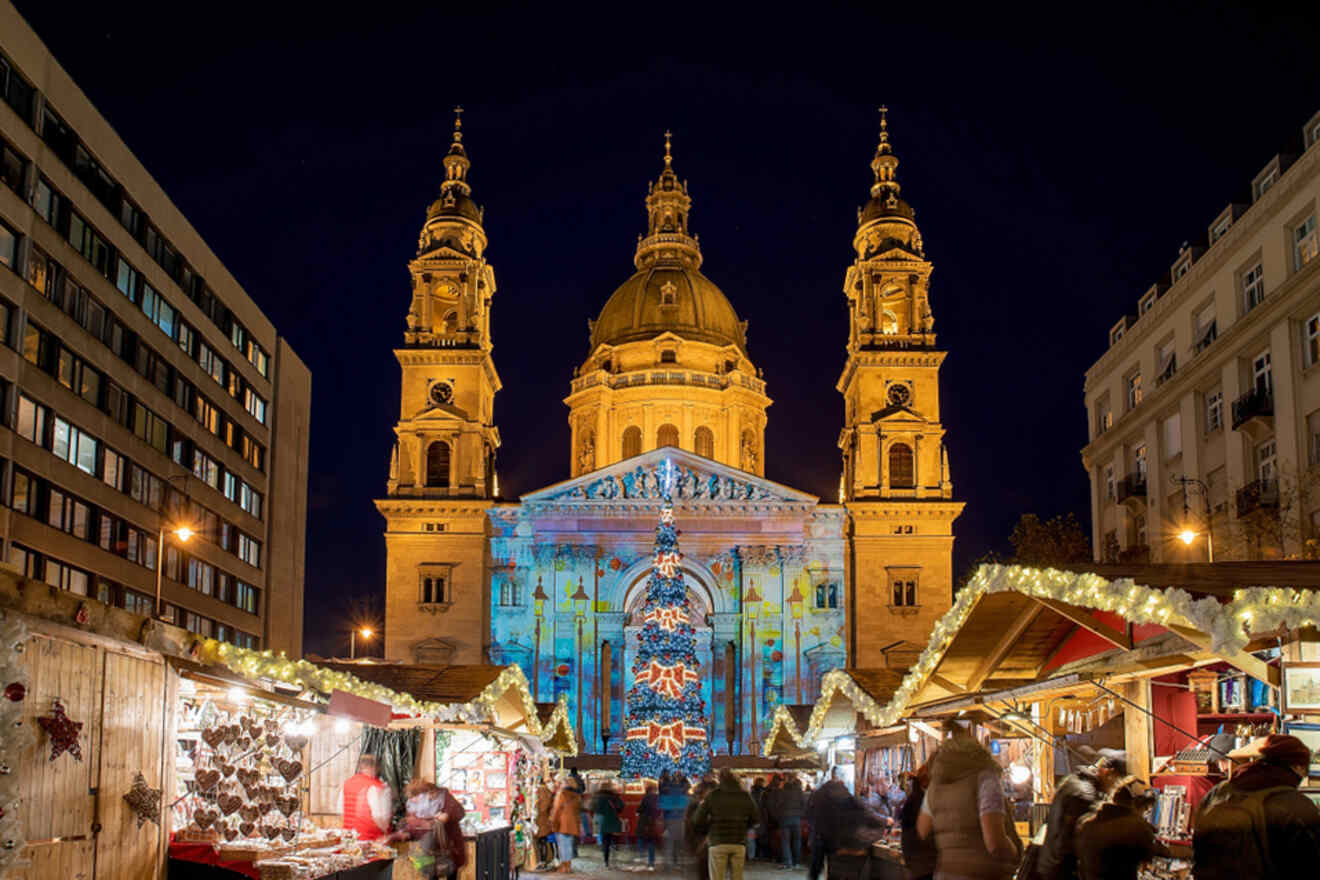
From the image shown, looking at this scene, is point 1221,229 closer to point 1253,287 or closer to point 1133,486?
point 1253,287

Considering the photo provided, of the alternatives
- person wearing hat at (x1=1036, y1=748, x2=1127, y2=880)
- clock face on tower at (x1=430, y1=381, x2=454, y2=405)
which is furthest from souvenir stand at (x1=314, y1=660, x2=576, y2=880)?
clock face on tower at (x1=430, y1=381, x2=454, y2=405)

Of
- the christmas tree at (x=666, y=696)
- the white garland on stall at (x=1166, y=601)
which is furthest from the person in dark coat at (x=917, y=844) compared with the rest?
the christmas tree at (x=666, y=696)

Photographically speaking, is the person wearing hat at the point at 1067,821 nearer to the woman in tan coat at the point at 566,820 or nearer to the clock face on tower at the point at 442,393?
the woman in tan coat at the point at 566,820

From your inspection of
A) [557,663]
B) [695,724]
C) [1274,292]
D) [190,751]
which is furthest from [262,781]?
[557,663]

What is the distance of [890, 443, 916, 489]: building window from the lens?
69750 millimetres

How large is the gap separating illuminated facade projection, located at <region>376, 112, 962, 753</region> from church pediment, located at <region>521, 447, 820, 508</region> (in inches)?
3.5

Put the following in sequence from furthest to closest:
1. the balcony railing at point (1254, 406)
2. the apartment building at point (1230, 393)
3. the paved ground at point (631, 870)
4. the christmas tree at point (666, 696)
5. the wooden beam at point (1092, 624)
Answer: the balcony railing at point (1254, 406), the apartment building at point (1230, 393), the christmas tree at point (666, 696), the paved ground at point (631, 870), the wooden beam at point (1092, 624)

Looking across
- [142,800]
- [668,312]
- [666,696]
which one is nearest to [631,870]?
[666,696]

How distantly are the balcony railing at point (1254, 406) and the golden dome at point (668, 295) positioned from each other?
47469 mm

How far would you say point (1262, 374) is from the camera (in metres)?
36.8

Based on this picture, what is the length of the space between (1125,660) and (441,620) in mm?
56745

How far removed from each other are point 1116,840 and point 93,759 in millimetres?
7117

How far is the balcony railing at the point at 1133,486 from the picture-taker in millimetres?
45531

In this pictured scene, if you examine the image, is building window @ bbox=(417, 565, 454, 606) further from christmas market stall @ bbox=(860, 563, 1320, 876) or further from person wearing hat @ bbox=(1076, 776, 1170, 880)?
person wearing hat @ bbox=(1076, 776, 1170, 880)
